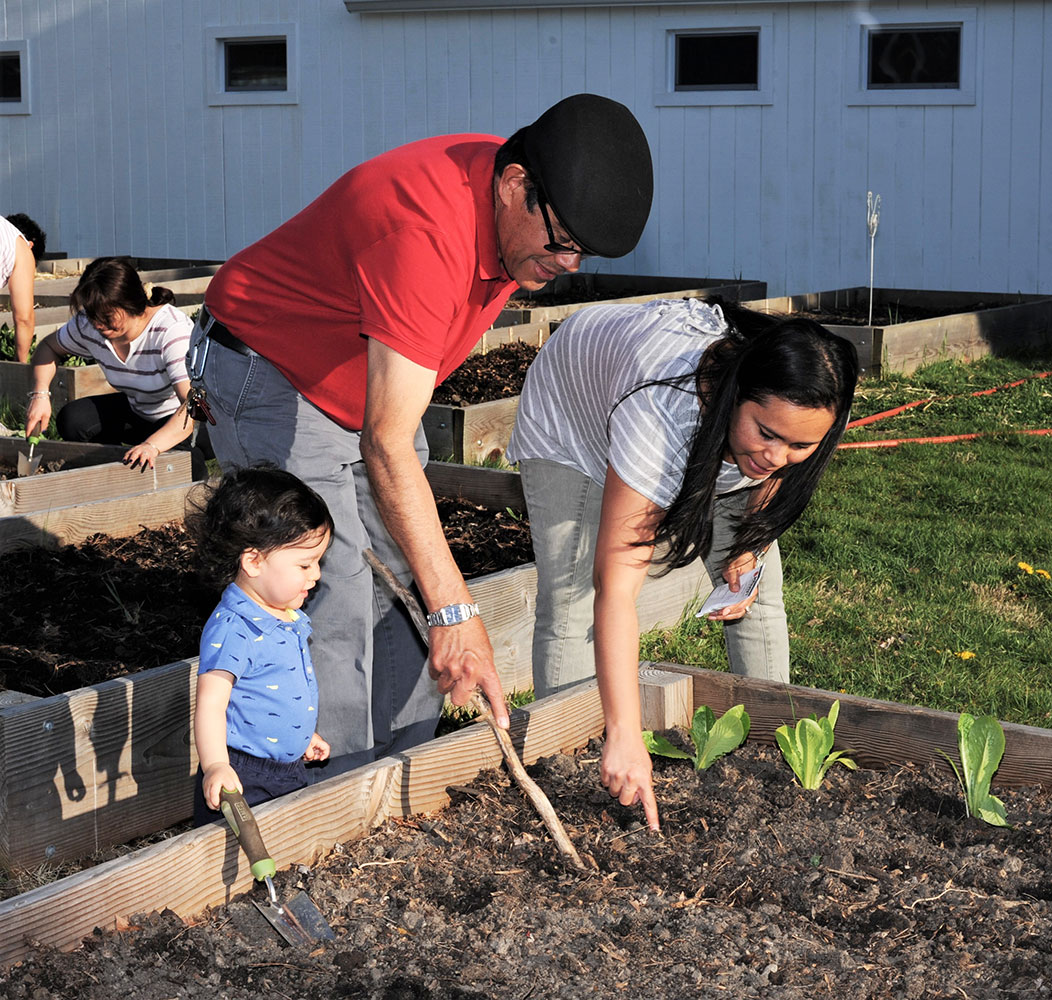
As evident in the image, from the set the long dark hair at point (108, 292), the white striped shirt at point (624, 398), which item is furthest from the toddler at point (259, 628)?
the long dark hair at point (108, 292)

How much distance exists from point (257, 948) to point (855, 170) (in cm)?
975

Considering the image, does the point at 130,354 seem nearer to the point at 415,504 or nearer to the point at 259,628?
the point at 259,628

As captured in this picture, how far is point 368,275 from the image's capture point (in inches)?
94.9

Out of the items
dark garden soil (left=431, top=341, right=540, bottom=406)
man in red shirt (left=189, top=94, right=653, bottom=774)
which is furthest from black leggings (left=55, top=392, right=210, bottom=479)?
man in red shirt (left=189, top=94, right=653, bottom=774)

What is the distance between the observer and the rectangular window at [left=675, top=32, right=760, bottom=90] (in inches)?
437

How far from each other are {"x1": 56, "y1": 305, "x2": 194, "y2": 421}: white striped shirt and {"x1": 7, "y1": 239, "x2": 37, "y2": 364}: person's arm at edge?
24 centimetres

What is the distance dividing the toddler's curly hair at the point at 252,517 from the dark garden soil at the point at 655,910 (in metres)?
0.61

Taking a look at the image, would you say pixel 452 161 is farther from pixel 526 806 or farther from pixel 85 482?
pixel 85 482

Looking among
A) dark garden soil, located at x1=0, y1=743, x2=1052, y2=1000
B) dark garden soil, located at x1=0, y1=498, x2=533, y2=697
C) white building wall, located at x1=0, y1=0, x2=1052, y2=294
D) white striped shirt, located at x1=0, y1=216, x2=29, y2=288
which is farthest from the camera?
white building wall, located at x1=0, y1=0, x2=1052, y2=294

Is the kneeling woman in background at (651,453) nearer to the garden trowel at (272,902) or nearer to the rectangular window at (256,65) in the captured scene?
the garden trowel at (272,902)

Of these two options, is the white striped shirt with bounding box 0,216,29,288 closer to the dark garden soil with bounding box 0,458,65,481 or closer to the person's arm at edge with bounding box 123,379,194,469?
the dark garden soil with bounding box 0,458,65,481

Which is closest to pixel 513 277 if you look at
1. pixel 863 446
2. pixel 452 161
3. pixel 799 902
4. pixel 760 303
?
pixel 452 161

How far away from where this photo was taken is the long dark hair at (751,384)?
7.70 feet

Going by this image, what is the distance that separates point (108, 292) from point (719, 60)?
291 inches
